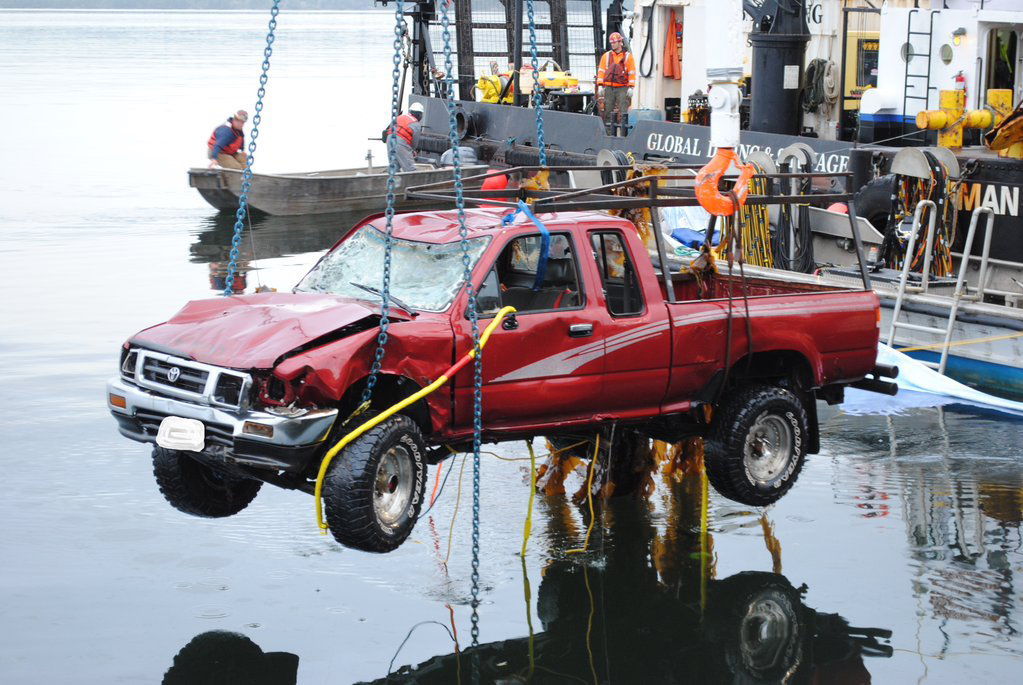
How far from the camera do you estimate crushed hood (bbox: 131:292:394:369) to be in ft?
24.8

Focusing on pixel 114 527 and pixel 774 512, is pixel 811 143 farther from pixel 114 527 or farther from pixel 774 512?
pixel 114 527

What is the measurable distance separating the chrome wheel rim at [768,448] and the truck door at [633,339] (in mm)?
872

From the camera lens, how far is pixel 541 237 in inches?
353

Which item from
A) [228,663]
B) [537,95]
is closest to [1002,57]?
[537,95]

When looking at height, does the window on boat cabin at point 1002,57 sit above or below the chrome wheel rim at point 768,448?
above

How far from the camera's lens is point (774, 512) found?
1103 cm

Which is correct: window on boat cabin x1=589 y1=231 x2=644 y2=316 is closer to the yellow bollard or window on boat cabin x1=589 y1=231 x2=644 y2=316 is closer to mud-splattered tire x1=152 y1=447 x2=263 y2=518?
mud-splattered tire x1=152 y1=447 x2=263 y2=518

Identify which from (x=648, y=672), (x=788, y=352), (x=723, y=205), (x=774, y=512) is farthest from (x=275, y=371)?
(x=774, y=512)

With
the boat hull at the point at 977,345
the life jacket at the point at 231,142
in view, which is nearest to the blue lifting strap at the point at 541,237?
the boat hull at the point at 977,345

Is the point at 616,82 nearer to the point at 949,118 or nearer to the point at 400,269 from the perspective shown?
the point at 949,118

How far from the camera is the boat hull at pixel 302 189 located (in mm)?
26812

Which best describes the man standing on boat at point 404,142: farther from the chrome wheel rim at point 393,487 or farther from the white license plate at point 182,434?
the white license plate at point 182,434

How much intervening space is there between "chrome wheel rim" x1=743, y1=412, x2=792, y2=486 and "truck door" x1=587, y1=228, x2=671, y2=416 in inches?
34.3

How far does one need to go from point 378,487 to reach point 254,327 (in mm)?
1114
